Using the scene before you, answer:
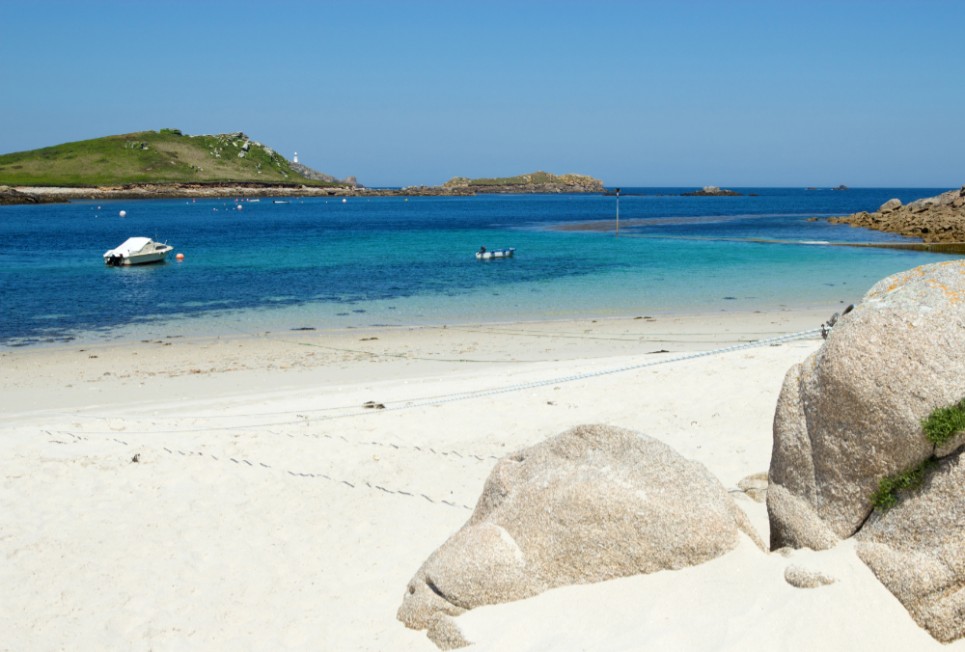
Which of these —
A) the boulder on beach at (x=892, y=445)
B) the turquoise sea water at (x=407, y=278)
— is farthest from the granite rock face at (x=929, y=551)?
the turquoise sea water at (x=407, y=278)

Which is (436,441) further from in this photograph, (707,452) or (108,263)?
(108,263)

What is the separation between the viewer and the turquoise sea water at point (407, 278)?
2583 centimetres

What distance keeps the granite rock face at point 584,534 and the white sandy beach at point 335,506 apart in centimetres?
13

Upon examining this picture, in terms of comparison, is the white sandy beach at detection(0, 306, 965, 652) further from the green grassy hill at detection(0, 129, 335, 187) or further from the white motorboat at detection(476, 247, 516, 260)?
the green grassy hill at detection(0, 129, 335, 187)

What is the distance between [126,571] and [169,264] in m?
39.6

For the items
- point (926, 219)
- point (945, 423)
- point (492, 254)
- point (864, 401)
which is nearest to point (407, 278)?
point (492, 254)

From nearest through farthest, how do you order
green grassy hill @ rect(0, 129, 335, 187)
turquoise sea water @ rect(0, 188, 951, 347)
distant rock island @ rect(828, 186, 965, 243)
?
turquoise sea water @ rect(0, 188, 951, 347) < distant rock island @ rect(828, 186, 965, 243) < green grassy hill @ rect(0, 129, 335, 187)

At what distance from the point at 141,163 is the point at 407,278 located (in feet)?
506

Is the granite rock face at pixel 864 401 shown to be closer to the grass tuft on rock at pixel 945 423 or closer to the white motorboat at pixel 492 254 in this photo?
the grass tuft on rock at pixel 945 423

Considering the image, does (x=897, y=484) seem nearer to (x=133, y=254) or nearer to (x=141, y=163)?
Answer: (x=133, y=254)

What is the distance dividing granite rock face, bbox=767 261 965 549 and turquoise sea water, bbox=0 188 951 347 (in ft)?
63.0

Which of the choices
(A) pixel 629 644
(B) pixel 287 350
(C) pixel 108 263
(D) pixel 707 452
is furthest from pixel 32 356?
(C) pixel 108 263

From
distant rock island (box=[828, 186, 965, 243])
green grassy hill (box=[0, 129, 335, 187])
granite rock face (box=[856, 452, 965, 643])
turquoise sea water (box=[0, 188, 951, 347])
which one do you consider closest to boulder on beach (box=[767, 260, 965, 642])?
granite rock face (box=[856, 452, 965, 643])

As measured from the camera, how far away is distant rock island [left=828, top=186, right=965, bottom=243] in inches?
2045
